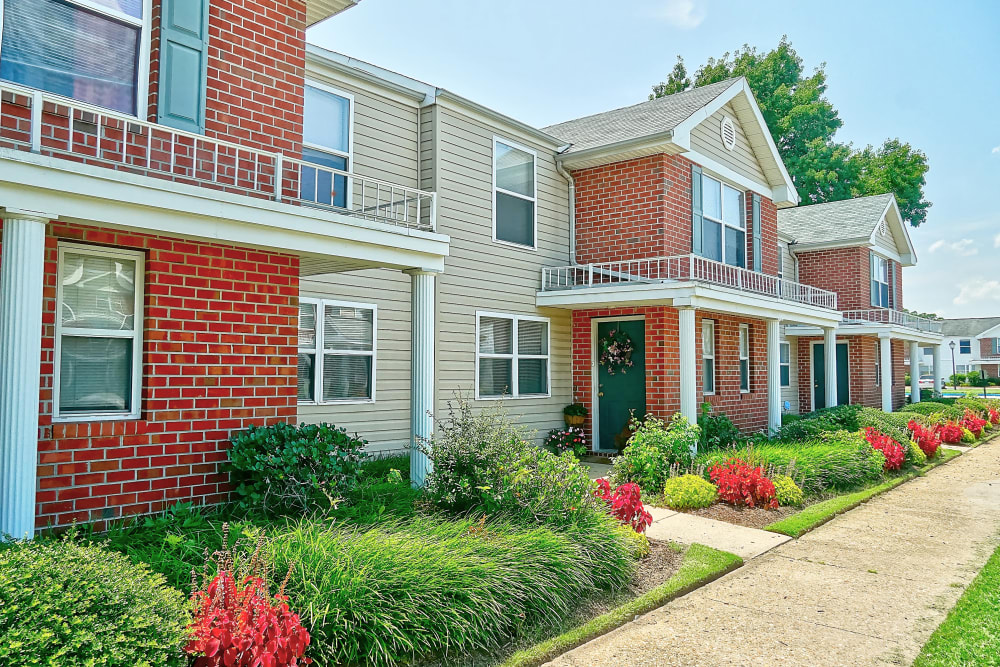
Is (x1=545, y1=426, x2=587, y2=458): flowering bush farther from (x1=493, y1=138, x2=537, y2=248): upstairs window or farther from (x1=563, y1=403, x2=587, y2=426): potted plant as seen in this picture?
(x1=493, y1=138, x2=537, y2=248): upstairs window

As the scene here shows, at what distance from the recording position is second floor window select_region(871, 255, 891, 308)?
75.9ft

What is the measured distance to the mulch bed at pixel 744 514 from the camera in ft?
27.1

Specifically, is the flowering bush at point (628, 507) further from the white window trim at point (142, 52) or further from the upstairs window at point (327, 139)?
the white window trim at point (142, 52)

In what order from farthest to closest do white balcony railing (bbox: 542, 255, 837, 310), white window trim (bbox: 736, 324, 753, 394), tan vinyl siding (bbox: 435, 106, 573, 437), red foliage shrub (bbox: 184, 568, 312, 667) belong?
white window trim (bbox: 736, 324, 753, 394) < white balcony railing (bbox: 542, 255, 837, 310) < tan vinyl siding (bbox: 435, 106, 573, 437) < red foliage shrub (bbox: 184, 568, 312, 667)

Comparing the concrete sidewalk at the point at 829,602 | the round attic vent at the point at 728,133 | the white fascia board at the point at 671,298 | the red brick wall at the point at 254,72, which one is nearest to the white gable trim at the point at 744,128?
the round attic vent at the point at 728,133

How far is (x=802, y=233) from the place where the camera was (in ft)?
77.6

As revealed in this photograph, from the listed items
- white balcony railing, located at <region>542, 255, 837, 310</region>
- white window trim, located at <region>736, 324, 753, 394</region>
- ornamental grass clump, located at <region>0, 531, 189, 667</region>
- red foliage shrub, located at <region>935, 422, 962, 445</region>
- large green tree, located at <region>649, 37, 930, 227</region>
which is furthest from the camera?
large green tree, located at <region>649, 37, 930, 227</region>

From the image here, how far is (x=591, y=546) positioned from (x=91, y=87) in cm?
579

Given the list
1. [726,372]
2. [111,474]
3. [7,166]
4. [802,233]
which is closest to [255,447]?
[111,474]

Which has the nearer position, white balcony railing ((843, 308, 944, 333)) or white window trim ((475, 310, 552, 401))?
white window trim ((475, 310, 552, 401))

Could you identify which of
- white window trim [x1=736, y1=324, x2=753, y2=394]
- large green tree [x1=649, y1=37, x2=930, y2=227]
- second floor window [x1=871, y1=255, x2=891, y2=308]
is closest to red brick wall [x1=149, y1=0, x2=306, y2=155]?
white window trim [x1=736, y1=324, x2=753, y2=394]

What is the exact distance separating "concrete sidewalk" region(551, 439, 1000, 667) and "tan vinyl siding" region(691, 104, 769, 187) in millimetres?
8215

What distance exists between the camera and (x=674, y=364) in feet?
41.4

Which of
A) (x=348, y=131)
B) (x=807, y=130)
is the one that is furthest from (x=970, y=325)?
(x=348, y=131)
